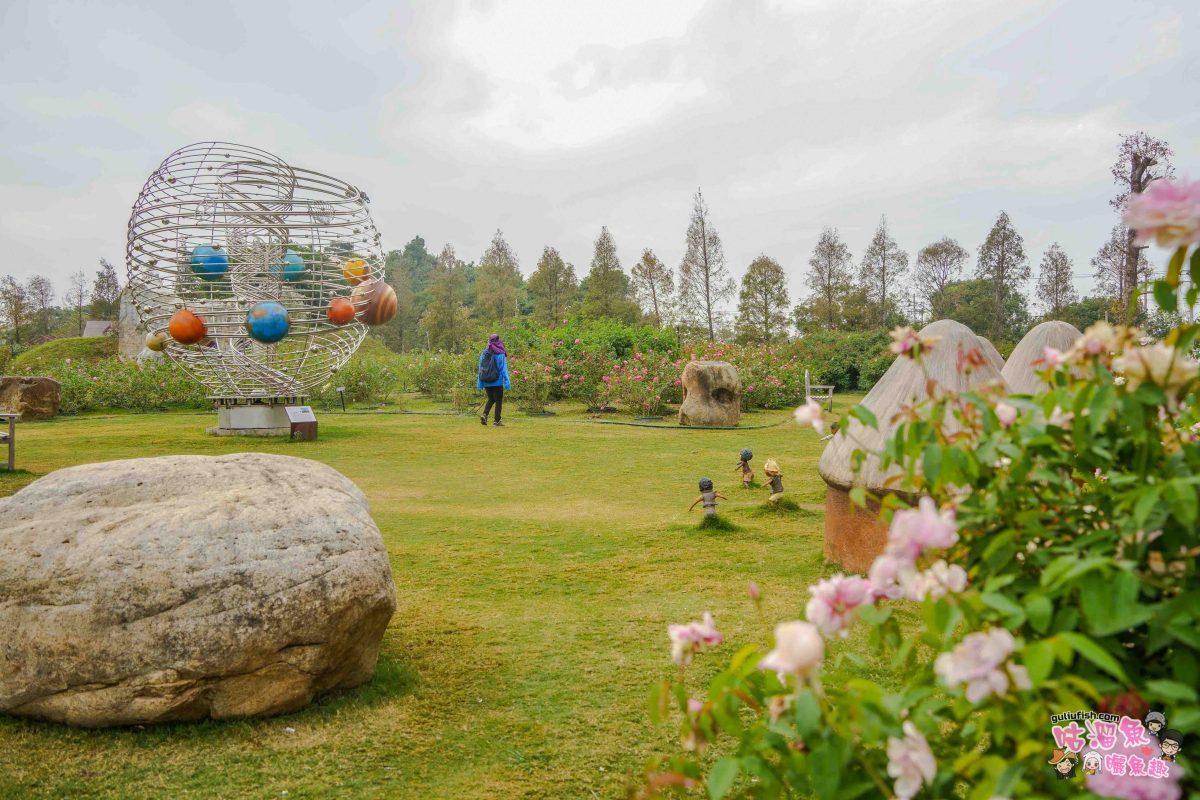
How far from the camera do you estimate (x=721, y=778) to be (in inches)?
44.3

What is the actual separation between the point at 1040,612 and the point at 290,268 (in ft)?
42.2

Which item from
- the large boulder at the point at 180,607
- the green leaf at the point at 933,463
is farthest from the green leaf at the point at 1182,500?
the large boulder at the point at 180,607

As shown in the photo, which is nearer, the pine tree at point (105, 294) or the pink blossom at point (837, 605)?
the pink blossom at point (837, 605)

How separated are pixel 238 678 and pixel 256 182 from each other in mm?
10883

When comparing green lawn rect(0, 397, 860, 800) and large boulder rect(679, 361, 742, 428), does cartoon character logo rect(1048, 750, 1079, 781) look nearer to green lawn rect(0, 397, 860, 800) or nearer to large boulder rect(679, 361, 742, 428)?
green lawn rect(0, 397, 860, 800)

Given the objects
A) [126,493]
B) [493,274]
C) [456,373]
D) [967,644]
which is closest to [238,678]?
[126,493]

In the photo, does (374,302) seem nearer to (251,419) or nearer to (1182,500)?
(251,419)

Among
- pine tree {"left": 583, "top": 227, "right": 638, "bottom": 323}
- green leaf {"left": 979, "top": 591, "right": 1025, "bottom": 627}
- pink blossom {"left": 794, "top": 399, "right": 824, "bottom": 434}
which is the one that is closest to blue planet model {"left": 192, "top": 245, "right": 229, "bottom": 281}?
pink blossom {"left": 794, "top": 399, "right": 824, "bottom": 434}

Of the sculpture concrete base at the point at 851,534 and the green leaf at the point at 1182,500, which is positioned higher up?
the green leaf at the point at 1182,500

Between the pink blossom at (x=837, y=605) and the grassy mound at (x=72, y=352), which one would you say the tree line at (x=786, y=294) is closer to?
the grassy mound at (x=72, y=352)

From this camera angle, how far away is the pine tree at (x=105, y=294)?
4728 cm

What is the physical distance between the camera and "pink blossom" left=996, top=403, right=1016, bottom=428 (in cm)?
140

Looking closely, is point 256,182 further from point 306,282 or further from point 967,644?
point 967,644

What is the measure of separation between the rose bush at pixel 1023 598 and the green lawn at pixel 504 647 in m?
1.79
